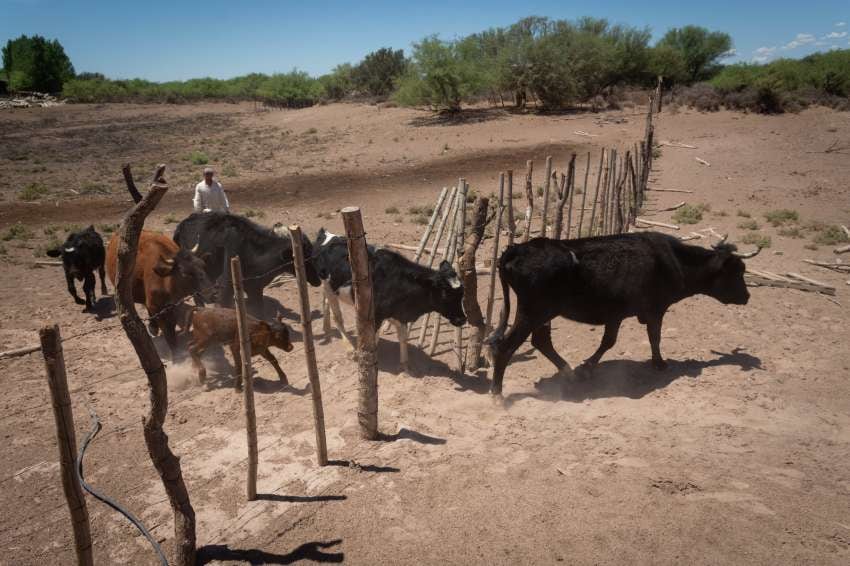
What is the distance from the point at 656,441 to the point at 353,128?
32914mm

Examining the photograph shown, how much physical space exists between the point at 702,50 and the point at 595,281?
55214 millimetres

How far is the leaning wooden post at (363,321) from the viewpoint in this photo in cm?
524

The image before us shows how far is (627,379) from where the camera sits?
7477mm

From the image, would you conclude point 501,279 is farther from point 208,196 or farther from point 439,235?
point 208,196

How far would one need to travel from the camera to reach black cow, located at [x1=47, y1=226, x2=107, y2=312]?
31.4ft

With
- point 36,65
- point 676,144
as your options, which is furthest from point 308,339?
point 36,65

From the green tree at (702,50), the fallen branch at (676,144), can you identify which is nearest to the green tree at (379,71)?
the green tree at (702,50)

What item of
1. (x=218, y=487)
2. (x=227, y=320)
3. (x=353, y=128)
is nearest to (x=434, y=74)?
(x=353, y=128)

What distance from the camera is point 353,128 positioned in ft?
118

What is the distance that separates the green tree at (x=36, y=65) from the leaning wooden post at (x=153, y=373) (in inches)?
3613

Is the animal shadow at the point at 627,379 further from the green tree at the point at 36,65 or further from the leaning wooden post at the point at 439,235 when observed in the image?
the green tree at the point at 36,65

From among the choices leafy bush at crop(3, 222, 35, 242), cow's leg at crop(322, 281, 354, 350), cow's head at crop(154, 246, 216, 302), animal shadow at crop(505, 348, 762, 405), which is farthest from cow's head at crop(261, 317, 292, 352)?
leafy bush at crop(3, 222, 35, 242)

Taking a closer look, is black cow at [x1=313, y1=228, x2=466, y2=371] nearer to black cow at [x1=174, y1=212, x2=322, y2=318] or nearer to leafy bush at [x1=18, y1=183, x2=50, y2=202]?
black cow at [x1=174, y1=212, x2=322, y2=318]

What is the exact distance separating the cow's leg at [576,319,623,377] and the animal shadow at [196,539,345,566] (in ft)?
14.2
